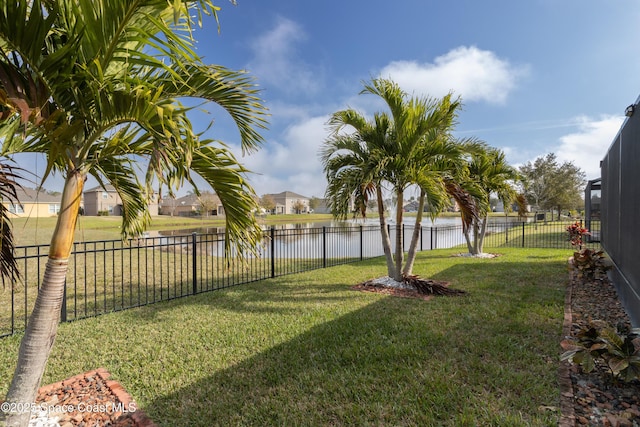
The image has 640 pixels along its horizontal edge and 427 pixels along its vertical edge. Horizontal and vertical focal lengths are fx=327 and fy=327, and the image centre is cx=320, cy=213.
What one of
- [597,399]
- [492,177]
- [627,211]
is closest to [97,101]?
[597,399]

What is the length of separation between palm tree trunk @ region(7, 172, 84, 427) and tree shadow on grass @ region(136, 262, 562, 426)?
2.78 ft

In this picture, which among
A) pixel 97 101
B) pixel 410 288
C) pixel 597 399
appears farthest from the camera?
pixel 410 288

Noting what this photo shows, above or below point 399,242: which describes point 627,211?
above

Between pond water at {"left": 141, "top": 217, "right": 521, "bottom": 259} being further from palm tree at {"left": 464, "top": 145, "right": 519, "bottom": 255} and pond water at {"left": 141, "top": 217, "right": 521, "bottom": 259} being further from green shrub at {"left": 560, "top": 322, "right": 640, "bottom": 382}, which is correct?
green shrub at {"left": 560, "top": 322, "right": 640, "bottom": 382}

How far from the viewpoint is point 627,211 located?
4699 millimetres

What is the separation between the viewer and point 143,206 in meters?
3.99

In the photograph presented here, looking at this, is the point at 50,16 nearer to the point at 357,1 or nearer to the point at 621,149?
the point at 357,1

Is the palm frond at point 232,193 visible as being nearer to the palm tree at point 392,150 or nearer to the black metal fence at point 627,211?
the palm tree at point 392,150

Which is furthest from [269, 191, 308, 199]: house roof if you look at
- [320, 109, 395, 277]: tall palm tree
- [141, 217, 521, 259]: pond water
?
[320, 109, 395, 277]: tall palm tree

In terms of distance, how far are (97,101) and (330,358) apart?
298cm

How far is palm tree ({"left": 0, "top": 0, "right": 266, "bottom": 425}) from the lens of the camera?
1.76 metres

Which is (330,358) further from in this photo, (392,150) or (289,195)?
(289,195)

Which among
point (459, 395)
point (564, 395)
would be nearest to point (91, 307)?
point (459, 395)

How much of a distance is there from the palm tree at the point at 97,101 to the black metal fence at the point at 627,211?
4692mm
